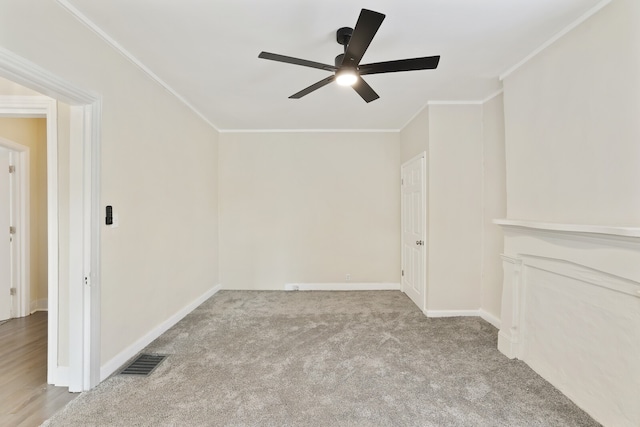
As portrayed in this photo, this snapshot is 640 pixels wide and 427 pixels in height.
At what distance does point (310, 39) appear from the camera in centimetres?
225

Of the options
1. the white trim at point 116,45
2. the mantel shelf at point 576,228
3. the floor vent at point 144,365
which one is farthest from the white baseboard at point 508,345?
the white trim at point 116,45

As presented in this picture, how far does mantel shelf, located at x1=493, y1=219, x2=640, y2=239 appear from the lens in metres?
1.58

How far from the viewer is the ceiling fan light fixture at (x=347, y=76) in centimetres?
202

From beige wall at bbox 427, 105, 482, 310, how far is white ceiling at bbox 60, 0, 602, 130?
309mm

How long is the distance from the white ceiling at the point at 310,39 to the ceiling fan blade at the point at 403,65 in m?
0.34

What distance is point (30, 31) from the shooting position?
1.68m

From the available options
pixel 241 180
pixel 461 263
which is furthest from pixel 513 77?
pixel 241 180

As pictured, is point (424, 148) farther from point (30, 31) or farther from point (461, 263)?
point (30, 31)

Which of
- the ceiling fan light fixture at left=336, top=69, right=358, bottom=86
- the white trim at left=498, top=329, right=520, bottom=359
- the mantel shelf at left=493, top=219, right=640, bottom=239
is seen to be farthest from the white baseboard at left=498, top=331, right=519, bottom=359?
the ceiling fan light fixture at left=336, top=69, right=358, bottom=86

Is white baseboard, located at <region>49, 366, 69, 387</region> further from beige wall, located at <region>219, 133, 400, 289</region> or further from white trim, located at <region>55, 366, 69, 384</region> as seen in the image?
beige wall, located at <region>219, 133, 400, 289</region>

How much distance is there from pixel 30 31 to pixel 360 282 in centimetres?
447

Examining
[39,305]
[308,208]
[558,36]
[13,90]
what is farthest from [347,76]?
[39,305]

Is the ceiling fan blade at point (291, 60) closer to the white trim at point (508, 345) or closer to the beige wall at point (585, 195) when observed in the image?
the beige wall at point (585, 195)

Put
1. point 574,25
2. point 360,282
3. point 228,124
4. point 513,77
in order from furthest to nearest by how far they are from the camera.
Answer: point 360,282, point 228,124, point 513,77, point 574,25
